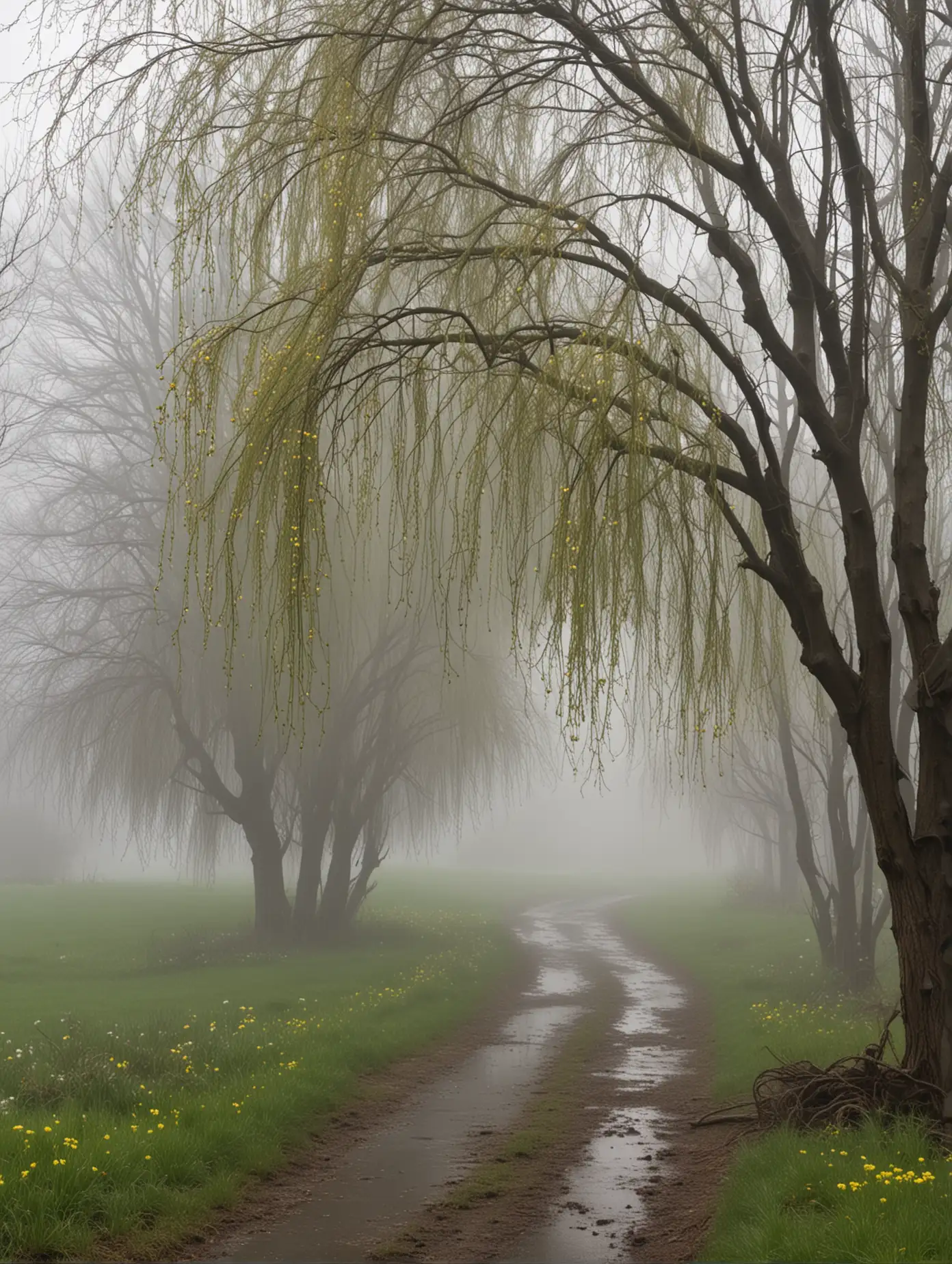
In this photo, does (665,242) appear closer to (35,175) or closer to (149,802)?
(35,175)

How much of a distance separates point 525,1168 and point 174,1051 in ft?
12.0

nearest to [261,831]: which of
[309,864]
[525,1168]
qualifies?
[309,864]

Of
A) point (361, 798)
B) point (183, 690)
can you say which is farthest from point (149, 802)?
point (361, 798)

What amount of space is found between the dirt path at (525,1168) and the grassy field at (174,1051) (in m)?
0.52

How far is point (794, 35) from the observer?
25.9 feet

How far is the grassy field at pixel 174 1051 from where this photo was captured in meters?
6.15

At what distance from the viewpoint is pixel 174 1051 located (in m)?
10.1

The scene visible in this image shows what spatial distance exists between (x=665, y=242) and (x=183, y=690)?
1446 cm

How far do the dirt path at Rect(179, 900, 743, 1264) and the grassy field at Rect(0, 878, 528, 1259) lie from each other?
519 millimetres

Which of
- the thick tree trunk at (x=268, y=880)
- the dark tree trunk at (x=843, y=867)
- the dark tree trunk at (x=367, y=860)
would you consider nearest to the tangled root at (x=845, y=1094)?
the dark tree trunk at (x=843, y=867)

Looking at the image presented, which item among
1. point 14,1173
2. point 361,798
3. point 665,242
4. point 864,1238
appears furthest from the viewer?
point 361,798

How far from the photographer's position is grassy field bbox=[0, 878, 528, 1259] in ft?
20.2

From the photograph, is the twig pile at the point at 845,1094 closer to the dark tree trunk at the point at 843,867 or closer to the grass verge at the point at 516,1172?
the grass verge at the point at 516,1172

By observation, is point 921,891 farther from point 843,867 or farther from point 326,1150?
point 843,867
